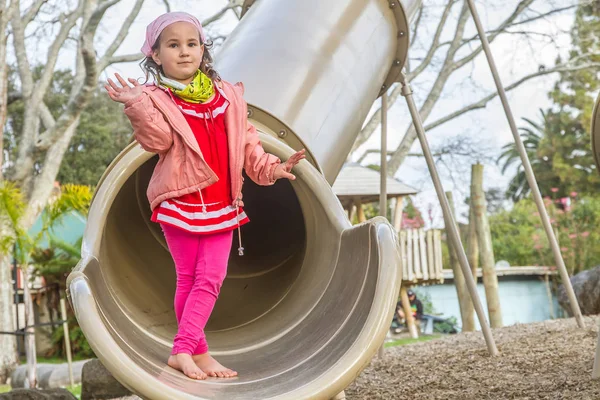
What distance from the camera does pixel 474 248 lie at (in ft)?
30.1

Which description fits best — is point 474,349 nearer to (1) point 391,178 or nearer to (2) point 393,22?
(2) point 393,22

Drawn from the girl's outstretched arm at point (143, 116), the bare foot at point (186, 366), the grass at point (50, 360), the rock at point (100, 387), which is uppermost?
the girl's outstretched arm at point (143, 116)

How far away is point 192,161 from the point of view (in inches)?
94.4

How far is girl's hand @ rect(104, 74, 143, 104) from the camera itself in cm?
222

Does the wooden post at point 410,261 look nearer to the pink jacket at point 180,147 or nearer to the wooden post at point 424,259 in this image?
the wooden post at point 424,259

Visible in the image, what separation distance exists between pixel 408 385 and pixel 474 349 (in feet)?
4.70

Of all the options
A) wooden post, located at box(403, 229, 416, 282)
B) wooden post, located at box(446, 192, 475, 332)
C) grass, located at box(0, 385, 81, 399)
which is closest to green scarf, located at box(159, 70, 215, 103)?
grass, located at box(0, 385, 81, 399)

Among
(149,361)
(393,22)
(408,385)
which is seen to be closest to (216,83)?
(149,361)

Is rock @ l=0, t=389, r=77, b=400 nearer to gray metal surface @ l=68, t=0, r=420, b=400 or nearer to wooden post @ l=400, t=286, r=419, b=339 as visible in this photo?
gray metal surface @ l=68, t=0, r=420, b=400

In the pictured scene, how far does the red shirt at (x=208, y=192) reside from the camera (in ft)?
7.90

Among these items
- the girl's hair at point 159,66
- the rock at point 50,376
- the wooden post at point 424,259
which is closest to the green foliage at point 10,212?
the rock at point 50,376

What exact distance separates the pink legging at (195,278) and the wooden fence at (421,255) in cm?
1092

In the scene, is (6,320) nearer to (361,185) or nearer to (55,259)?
(55,259)

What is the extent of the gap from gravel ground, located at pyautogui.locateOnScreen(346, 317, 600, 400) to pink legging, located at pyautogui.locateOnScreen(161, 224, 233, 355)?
1.77m
